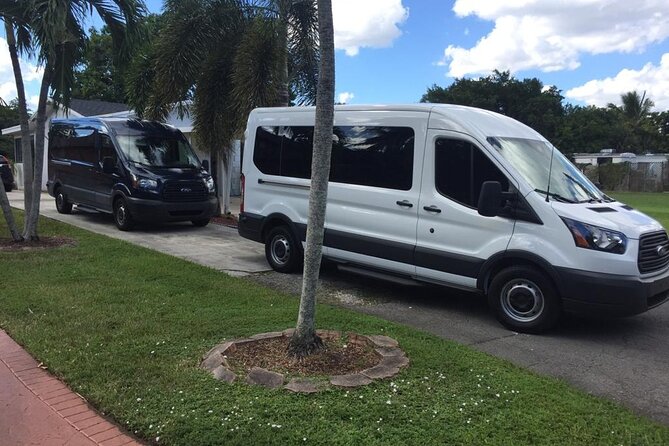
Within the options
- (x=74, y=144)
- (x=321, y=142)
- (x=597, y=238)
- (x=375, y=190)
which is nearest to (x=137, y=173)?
(x=74, y=144)

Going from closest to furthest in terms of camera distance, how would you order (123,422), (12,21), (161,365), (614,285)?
(123,422) < (161,365) < (614,285) < (12,21)

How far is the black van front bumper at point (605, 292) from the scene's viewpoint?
5.34m

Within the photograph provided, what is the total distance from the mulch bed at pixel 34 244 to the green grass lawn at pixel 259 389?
3.02 meters

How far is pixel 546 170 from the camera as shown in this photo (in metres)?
6.32

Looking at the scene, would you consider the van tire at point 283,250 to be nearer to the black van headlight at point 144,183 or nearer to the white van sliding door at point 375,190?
the white van sliding door at point 375,190

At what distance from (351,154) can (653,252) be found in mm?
3625

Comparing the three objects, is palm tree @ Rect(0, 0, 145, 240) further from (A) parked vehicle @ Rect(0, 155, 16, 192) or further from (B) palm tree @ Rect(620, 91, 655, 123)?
(B) palm tree @ Rect(620, 91, 655, 123)

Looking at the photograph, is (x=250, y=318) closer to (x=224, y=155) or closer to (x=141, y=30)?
(x=141, y=30)

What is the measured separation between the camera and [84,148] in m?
13.7

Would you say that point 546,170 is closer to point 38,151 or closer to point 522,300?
point 522,300

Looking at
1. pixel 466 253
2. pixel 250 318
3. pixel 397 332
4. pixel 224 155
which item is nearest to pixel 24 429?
pixel 250 318

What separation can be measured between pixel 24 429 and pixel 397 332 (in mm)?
3127

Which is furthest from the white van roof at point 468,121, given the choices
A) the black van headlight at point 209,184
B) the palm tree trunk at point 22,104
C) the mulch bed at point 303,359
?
the black van headlight at point 209,184

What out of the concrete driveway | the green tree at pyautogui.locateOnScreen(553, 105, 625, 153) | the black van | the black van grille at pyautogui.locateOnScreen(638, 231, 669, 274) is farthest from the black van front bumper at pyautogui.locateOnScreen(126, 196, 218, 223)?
the green tree at pyautogui.locateOnScreen(553, 105, 625, 153)
